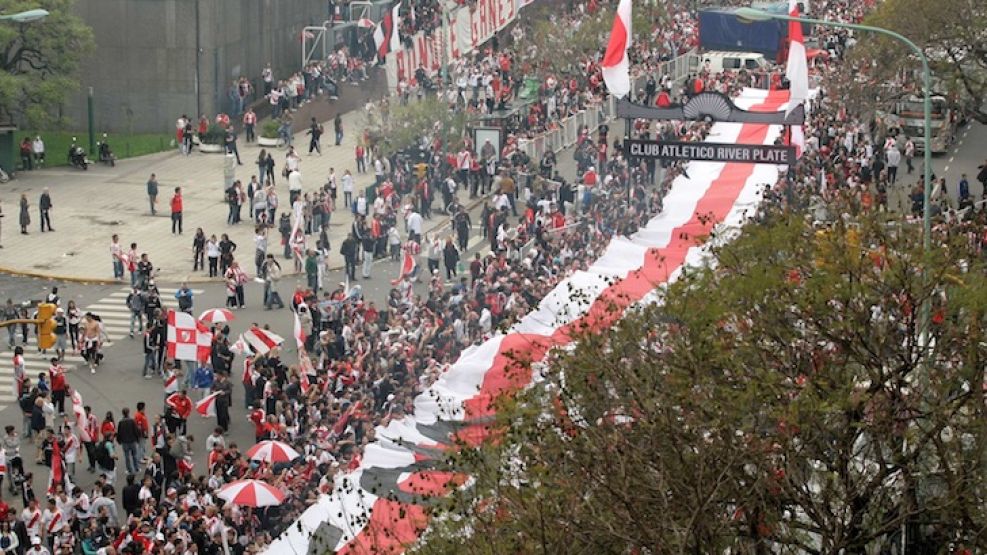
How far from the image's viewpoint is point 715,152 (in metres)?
42.8

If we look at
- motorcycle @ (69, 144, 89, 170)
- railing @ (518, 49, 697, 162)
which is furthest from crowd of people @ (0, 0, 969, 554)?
motorcycle @ (69, 144, 89, 170)

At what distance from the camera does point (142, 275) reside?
1822 inches

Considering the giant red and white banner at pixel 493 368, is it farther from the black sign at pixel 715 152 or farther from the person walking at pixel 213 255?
the person walking at pixel 213 255

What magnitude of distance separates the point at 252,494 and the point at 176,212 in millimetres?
24608

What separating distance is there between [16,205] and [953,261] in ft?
125

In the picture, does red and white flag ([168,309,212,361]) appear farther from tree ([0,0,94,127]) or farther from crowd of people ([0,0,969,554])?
tree ([0,0,94,127])

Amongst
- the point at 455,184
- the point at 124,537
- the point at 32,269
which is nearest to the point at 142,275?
the point at 32,269

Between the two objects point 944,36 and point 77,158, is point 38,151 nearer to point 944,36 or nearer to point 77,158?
point 77,158

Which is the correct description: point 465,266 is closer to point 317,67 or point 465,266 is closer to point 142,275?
point 142,275

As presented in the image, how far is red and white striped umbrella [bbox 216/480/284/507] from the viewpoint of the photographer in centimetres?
3050

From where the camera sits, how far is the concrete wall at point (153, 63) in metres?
67.5

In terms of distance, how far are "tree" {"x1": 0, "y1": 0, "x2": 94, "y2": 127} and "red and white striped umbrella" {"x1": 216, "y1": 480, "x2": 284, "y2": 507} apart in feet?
106

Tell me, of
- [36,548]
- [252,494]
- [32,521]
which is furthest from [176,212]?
[252,494]

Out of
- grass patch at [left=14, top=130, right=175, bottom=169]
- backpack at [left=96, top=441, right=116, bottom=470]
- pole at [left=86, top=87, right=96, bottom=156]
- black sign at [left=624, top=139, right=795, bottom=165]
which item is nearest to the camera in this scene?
backpack at [left=96, top=441, right=116, bottom=470]
